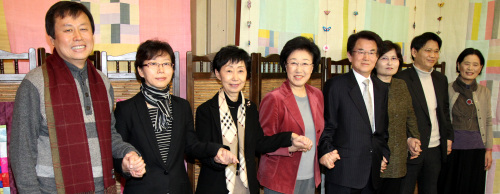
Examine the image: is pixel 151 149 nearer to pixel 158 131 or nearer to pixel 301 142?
pixel 158 131

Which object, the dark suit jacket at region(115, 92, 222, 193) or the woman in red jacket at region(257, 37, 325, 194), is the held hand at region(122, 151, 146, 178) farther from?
the woman in red jacket at region(257, 37, 325, 194)

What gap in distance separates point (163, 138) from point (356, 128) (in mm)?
1115

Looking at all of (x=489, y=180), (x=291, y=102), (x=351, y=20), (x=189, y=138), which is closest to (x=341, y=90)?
(x=291, y=102)

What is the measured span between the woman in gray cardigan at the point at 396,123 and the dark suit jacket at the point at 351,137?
0.79 ft

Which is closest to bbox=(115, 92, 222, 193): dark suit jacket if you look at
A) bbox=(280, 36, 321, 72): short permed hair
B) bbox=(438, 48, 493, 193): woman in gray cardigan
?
bbox=(280, 36, 321, 72): short permed hair

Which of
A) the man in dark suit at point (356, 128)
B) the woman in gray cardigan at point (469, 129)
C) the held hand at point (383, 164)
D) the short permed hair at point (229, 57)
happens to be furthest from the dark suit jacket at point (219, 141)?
the woman in gray cardigan at point (469, 129)

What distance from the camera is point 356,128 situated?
6.20ft

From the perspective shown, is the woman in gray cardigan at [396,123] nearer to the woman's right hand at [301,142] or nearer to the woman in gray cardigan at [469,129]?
the woman's right hand at [301,142]

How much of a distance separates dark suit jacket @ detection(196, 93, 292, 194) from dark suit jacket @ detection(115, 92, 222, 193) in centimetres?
12

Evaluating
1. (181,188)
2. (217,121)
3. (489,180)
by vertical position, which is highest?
(217,121)

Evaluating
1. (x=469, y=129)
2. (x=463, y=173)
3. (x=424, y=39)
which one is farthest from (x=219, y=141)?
(x=463, y=173)

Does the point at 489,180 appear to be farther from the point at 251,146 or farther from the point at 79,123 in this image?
the point at 79,123

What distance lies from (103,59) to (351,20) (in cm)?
252

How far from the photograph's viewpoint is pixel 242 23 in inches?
109
